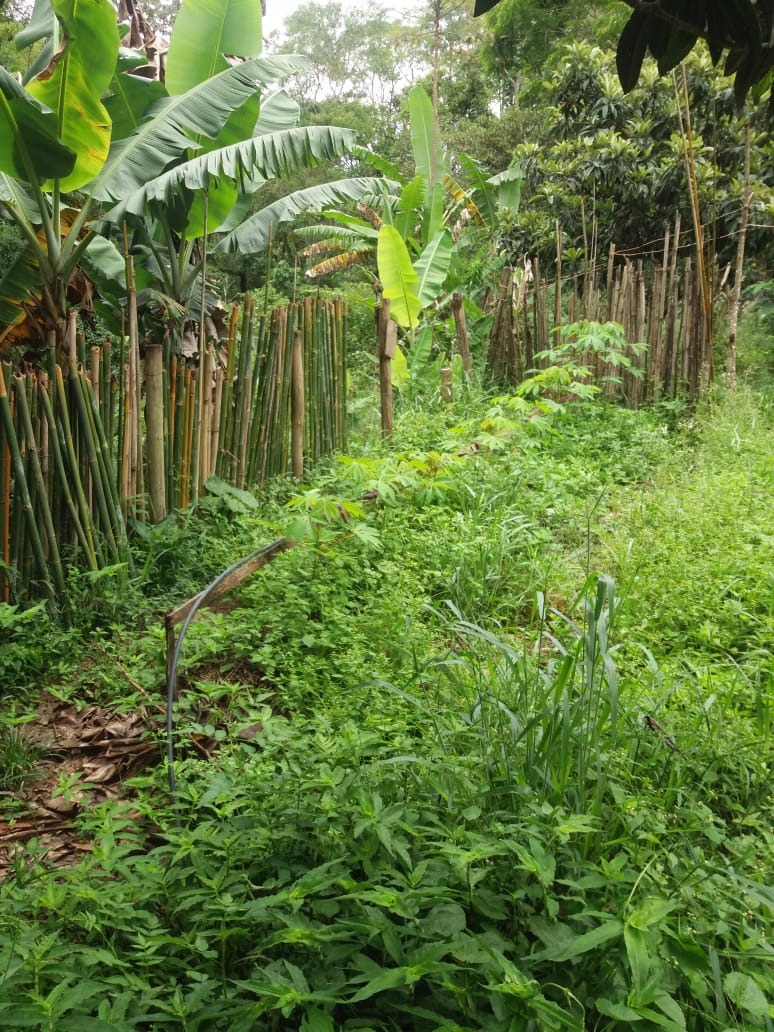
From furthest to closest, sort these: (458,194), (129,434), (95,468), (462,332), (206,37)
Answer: (458,194), (462,332), (206,37), (129,434), (95,468)

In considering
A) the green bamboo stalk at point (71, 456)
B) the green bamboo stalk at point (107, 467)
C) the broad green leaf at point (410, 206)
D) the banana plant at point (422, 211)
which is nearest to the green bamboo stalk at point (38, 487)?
the green bamboo stalk at point (71, 456)

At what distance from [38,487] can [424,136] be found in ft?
21.5

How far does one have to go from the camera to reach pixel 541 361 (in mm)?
7340

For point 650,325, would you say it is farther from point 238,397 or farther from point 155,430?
point 155,430

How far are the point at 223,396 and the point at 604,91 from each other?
27.8ft

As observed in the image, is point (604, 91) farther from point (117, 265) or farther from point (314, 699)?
point (314, 699)

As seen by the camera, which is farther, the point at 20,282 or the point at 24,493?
the point at 20,282

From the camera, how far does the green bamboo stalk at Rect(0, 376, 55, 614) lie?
326cm

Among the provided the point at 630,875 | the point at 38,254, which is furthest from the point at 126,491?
the point at 630,875

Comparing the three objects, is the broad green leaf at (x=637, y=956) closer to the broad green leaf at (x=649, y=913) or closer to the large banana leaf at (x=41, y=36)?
the broad green leaf at (x=649, y=913)

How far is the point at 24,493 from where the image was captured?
3.39m

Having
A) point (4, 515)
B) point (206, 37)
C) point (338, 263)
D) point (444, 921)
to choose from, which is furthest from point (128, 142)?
point (338, 263)

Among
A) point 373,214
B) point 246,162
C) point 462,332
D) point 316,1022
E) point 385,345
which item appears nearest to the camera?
point 316,1022

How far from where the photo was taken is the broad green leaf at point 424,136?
802 cm
